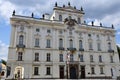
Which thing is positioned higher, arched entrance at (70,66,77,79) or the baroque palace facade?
the baroque palace facade

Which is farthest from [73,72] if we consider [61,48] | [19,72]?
[19,72]

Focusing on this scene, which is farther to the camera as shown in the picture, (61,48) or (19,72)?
(61,48)

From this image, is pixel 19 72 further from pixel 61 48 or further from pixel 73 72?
pixel 73 72

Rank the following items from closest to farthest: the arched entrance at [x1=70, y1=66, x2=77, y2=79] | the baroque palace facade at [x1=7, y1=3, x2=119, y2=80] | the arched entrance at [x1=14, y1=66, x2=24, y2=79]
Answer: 1. the arched entrance at [x1=14, y1=66, x2=24, y2=79]
2. the baroque palace facade at [x1=7, y1=3, x2=119, y2=80]
3. the arched entrance at [x1=70, y1=66, x2=77, y2=79]

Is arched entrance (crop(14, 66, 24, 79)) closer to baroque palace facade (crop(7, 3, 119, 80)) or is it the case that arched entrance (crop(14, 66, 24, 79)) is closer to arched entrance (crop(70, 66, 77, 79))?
baroque palace facade (crop(7, 3, 119, 80))

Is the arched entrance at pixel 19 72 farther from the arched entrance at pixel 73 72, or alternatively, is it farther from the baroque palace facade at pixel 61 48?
the arched entrance at pixel 73 72

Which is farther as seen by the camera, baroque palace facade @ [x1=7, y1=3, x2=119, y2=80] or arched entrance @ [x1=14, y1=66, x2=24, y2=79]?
baroque palace facade @ [x1=7, y1=3, x2=119, y2=80]

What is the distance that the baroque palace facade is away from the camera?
3566cm

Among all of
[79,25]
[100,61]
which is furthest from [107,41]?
[79,25]

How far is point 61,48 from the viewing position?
39.0 meters

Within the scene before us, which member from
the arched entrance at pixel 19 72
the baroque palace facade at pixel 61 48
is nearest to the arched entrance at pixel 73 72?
the baroque palace facade at pixel 61 48

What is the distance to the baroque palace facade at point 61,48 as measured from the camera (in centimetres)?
3566

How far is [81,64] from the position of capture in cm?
3972

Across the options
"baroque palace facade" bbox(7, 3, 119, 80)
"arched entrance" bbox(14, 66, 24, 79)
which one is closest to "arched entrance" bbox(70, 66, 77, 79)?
"baroque palace facade" bbox(7, 3, 119, 80)
